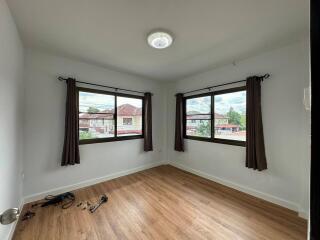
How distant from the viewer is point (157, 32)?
1885mm

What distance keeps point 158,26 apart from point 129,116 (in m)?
2.24

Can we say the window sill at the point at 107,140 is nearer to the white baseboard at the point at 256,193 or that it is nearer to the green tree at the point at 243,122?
the white baseboard at the point at 256,193

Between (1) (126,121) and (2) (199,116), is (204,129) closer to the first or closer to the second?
(2) (199,116)

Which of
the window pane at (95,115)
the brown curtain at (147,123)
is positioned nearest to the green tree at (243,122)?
the brown curtain at (147,123)

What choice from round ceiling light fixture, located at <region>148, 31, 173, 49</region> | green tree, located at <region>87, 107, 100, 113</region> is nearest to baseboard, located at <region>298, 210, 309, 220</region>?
round ceiling light fixture, located at <region>148, 31, 173, 49</region>

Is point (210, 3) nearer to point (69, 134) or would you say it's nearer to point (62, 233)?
point (69, 134)

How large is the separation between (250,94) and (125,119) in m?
2.64

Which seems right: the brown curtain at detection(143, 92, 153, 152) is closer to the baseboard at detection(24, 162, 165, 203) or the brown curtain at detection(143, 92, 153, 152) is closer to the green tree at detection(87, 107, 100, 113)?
the baseboard at detection(24, 162, 165, 203)

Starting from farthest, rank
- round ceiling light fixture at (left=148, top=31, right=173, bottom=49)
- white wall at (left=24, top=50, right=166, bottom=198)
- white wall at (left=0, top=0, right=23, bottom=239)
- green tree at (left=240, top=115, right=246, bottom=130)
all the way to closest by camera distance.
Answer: green tree at (left=240, top=115, right=246, bottom=130) < white wall at (left=24, top=50, right=166, bottom=198) < round ceiling light fixture at (left=148, top=31, right=173, bottom=49) < white wall at (left=0, top=0, right=23, bottom=239)

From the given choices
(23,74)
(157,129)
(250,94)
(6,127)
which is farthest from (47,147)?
(250,94)

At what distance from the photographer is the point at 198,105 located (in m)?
3.57

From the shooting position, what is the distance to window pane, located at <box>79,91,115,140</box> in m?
2.87

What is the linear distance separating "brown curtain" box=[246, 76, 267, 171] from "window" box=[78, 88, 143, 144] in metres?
2.42

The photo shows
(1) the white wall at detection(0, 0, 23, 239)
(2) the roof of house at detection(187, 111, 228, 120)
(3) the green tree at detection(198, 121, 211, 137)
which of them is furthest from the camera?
(3) the green tree at detection(198, 121, 211, 137)
